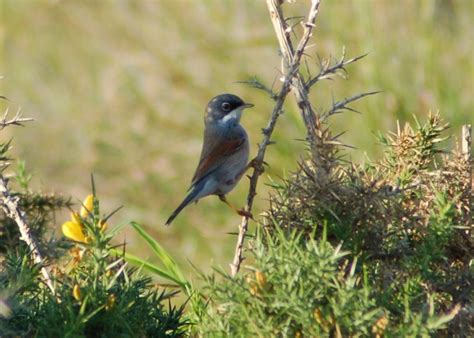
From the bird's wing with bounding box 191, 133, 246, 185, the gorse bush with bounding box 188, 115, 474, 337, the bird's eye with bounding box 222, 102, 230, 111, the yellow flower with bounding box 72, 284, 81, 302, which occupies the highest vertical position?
the bird's eye with bounding box 222, 102, 230, 111

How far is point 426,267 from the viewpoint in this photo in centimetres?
237

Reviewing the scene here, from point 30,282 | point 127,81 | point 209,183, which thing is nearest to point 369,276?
point 30,282

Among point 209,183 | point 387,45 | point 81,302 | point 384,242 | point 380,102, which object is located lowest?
point 81,302

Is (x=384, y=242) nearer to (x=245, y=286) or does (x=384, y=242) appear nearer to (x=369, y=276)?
(x=369, y=276)

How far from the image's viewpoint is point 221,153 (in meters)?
5.85

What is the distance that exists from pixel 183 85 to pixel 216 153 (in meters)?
6.21

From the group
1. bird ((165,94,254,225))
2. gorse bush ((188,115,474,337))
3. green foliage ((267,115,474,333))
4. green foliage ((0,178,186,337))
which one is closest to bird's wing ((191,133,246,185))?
bird ((165,94,254,225))

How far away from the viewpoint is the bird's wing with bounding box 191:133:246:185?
227 inches

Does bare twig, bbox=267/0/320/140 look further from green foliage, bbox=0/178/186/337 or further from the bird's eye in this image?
the bird's eye

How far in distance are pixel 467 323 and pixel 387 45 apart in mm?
8679

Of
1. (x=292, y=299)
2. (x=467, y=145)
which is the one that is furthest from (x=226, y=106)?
(x=292, y=299)

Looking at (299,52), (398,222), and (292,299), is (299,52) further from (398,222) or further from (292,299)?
(292,299)

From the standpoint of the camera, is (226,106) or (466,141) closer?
(466,141)

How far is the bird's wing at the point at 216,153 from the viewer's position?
5.77 m
